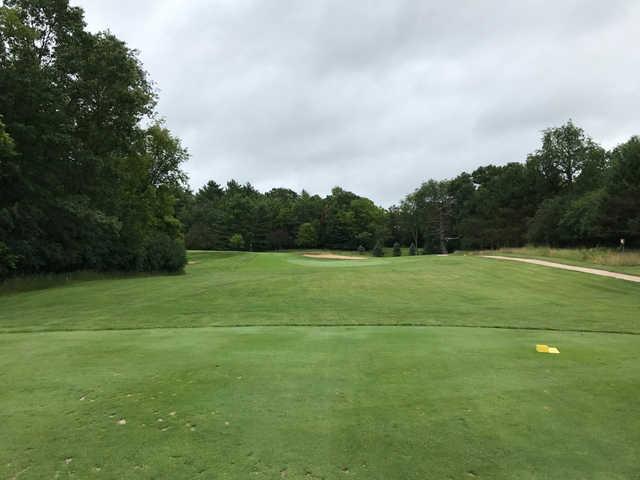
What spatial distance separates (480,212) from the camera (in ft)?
220

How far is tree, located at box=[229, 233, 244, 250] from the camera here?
73188 mm

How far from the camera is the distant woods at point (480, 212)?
39.2 m

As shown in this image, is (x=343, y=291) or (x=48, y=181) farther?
(x=48, y=181)

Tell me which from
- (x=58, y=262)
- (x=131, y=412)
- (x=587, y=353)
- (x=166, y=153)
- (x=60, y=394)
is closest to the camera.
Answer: (x=131, y=412)

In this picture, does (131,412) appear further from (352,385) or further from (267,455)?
(352,385)

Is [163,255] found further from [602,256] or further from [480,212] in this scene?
[480,212]

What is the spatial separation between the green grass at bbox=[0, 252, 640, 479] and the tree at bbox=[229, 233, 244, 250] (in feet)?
215

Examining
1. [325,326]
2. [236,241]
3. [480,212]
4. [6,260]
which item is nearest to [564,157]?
[480,212]

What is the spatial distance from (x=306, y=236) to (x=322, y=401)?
7465cm

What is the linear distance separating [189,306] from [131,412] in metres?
7.94

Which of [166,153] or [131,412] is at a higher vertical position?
[166,153]

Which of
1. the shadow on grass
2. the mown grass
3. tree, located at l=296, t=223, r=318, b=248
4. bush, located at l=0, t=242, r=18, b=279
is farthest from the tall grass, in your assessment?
tree, located at l=296, t=223, r=318, b=248

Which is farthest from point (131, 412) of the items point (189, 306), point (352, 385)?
point (189, 306)

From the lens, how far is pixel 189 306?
1099cm
